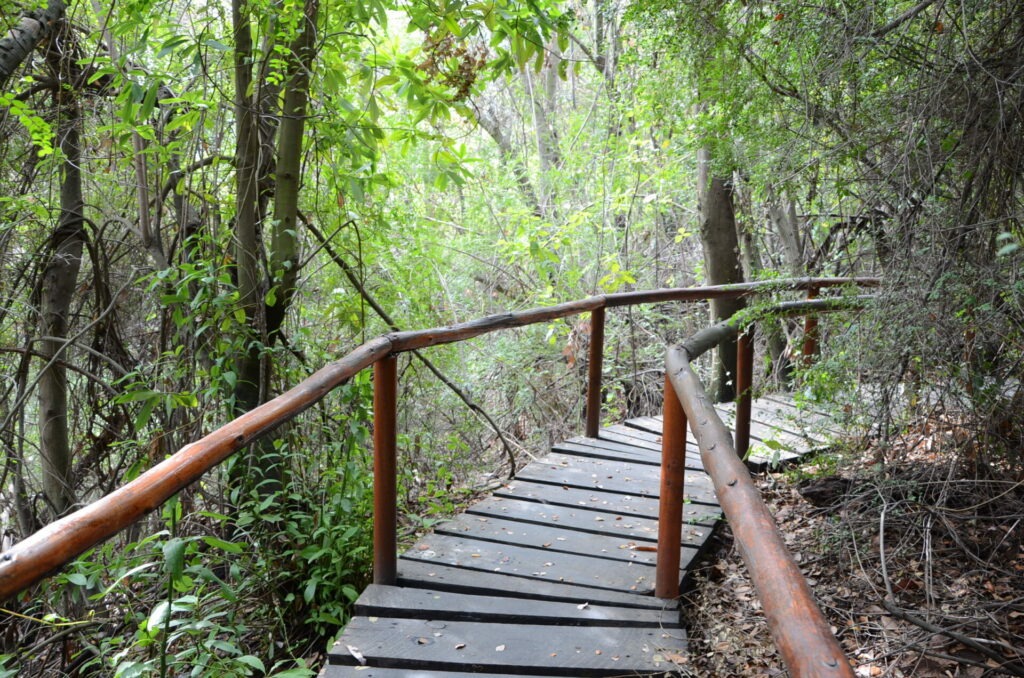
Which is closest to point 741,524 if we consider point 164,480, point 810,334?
point 164,480

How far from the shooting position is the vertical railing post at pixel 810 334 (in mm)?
5296

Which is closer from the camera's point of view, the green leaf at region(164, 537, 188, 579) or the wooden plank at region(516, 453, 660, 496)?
the green leaf at region(164, 537, 188, 579)

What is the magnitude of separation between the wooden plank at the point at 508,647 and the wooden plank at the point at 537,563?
0.42 metres

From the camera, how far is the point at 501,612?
284cm

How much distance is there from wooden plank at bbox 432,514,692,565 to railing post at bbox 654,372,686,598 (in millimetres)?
389

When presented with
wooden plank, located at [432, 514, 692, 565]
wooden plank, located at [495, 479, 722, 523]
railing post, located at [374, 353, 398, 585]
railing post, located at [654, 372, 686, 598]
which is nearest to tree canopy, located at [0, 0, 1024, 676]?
railing post, located at [374, 353, 398, 585]

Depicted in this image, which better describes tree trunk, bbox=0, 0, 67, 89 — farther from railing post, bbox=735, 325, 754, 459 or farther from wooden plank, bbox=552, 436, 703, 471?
railing post, bbox=735, 325, 754, 459

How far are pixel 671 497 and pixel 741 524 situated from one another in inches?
57.0

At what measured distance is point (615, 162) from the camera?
368 inches

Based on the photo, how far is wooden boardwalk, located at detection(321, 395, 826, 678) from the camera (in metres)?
2.52

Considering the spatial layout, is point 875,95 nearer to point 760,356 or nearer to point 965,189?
point 965,189

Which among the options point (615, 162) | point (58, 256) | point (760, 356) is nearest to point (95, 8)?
point (58, 256)

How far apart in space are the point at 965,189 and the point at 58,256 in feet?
16.0

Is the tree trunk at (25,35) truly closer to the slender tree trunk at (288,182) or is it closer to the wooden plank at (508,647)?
the slender tree trunk at (288,182)
